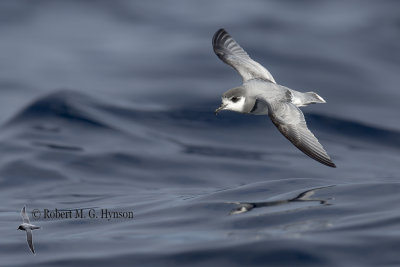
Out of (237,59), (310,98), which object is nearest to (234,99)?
(310,98)

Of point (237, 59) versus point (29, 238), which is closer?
point (29, 238)

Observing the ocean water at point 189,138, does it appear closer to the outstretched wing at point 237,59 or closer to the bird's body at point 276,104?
the bird's body at point 276,104

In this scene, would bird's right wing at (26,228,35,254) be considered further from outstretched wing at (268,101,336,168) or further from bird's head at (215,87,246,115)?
outstretched wing at (268,101,336,168)

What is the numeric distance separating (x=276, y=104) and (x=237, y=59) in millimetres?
1929

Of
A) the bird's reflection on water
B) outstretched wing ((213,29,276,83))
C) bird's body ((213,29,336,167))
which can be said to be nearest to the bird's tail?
bird's body ((213,29,336,167))

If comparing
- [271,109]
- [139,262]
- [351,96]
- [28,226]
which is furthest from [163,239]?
[351,96]

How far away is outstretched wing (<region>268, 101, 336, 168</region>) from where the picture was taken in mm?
7895

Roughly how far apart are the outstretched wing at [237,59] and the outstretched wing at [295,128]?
135 cm

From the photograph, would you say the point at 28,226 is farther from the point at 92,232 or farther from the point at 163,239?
the point at 163,239

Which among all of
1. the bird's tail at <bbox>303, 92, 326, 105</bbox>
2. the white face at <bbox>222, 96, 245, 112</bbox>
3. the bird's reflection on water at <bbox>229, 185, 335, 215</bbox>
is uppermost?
the bird's tail at <bbox>303, 92, 326, 105</bbox>

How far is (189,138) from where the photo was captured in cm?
1316

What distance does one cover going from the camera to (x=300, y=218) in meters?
7.50

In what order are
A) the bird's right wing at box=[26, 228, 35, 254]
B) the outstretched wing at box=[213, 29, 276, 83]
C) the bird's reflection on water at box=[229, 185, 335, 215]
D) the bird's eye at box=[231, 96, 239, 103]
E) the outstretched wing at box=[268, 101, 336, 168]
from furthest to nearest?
the outstretched wing at box=[213, 29, 276, 83]
the bird's eye at box=[231, 96, 239, 103]
the bird's reflection on water at box=[229, 185, 335, 215]
the outstretched wing at box=[268, 101, 336, 168]
the bird's right wing at box=[26, 228, 35, 254]

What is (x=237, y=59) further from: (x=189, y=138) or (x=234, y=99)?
(x=189, y=138)
